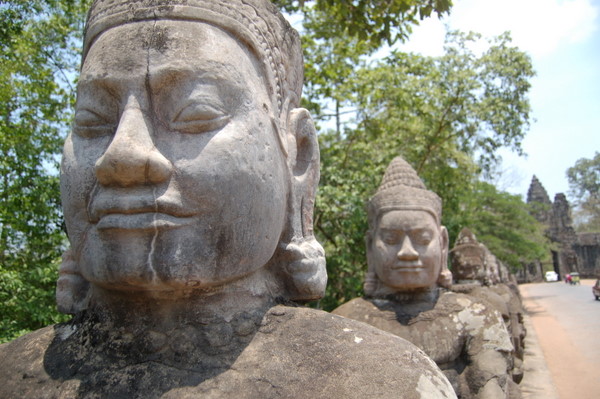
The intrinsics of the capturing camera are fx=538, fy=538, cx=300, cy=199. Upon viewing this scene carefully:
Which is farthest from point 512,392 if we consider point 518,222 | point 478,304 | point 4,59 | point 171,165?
point 518,222

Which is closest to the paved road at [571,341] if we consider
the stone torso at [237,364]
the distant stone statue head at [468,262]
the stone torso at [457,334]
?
the distant stone statue head at [468,262]

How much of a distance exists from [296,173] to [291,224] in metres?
0.22

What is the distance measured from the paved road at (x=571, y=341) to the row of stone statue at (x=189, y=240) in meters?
6.22

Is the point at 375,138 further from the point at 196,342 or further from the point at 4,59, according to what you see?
the point at 196,342

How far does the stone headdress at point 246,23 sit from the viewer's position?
178cm

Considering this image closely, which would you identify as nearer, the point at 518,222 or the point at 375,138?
the point at 375,138

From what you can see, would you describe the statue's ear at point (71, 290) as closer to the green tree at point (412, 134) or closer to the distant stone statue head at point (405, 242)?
the distant stone statue head at point (405, 242)

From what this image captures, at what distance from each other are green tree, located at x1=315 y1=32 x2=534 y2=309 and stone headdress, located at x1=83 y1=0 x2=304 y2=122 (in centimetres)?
584

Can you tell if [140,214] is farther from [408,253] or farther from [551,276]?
[551,276]

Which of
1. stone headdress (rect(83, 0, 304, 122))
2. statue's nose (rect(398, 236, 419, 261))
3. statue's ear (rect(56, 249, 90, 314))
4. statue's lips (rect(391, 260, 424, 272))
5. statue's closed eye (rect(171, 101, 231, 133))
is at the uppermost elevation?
stone headdress (rect(83, 0, 304, 122))

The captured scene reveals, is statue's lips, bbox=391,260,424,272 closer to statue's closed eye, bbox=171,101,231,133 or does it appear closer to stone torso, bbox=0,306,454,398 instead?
stone torso, bbox=0,306,454,398

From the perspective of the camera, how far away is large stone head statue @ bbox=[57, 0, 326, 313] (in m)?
1.62

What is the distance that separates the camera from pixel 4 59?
5656 mm

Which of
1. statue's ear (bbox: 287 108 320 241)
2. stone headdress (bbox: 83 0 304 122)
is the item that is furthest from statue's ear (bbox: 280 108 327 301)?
stone headdress (bbox: 83 0 304 122)
